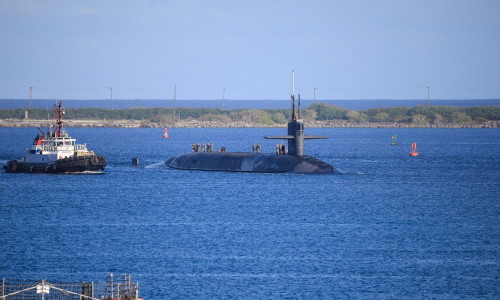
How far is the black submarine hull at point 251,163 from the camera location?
76.6 meters

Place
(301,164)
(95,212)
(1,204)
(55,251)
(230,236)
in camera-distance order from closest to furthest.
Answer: (55,251)
(230,236)
(95,212)
(1,204)
(301,164)

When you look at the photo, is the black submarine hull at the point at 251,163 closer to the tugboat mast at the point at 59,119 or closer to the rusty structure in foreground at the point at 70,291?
the tugboat mast at the point at 59,119

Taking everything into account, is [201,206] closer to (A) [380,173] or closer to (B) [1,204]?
(B) [1,204]

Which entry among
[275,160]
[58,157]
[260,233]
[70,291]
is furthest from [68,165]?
[70,291]

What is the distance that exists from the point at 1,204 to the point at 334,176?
105 feet

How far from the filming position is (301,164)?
76.2 meters

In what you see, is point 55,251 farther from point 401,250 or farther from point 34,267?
point 401,250

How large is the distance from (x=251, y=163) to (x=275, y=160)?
297 centimetres

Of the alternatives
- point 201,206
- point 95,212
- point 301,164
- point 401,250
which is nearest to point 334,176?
point 301,164

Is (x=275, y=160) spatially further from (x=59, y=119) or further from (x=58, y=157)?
(x=58, y=157)

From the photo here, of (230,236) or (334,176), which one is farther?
(334,176)

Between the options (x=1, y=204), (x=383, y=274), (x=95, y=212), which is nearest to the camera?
(x=383, y=274)

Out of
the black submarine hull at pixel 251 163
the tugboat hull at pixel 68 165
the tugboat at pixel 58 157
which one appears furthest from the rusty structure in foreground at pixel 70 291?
the tugboat at pixel 58 157

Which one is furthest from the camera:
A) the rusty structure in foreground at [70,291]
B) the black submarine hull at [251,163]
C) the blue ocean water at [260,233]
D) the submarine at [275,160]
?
the black submarine hull at [251,163]
